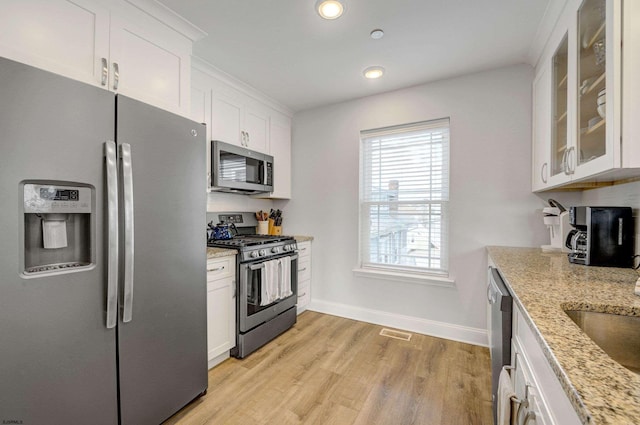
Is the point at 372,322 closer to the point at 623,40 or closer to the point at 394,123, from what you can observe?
the point at 394,123

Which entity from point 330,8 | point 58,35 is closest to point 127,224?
point 58,35

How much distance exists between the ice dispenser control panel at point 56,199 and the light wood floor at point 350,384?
52.5 inches

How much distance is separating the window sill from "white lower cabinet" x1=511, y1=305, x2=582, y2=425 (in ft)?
4.83

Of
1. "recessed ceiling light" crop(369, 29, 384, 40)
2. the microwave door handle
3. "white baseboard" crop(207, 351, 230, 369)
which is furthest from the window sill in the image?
"recessed ceiling light" crop(369, 29, 384, 40)

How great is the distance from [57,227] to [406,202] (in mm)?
2688

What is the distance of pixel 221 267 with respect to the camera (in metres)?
2.15

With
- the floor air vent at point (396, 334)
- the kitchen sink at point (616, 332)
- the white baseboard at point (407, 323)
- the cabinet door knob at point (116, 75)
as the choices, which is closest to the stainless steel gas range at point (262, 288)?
the white baseboard at point (407, 323)

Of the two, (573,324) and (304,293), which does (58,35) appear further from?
(304,293)

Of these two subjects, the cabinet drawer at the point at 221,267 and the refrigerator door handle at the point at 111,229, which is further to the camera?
the cabinet drawer at the point at 221,267

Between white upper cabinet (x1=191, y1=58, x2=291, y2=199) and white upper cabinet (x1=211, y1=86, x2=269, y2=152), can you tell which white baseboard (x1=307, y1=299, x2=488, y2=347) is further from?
white upper cabinet (x1=211, y1=86, x2=269, y2=152)

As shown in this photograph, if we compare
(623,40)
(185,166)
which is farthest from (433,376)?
(185,166)

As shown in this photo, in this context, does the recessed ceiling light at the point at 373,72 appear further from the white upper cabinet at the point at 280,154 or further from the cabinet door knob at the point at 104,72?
the cabinet door knob at the point at 104,72

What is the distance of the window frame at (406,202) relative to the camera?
→ 2713 mm

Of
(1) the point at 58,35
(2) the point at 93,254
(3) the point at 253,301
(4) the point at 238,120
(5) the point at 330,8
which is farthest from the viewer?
(4) the point at 238,120
